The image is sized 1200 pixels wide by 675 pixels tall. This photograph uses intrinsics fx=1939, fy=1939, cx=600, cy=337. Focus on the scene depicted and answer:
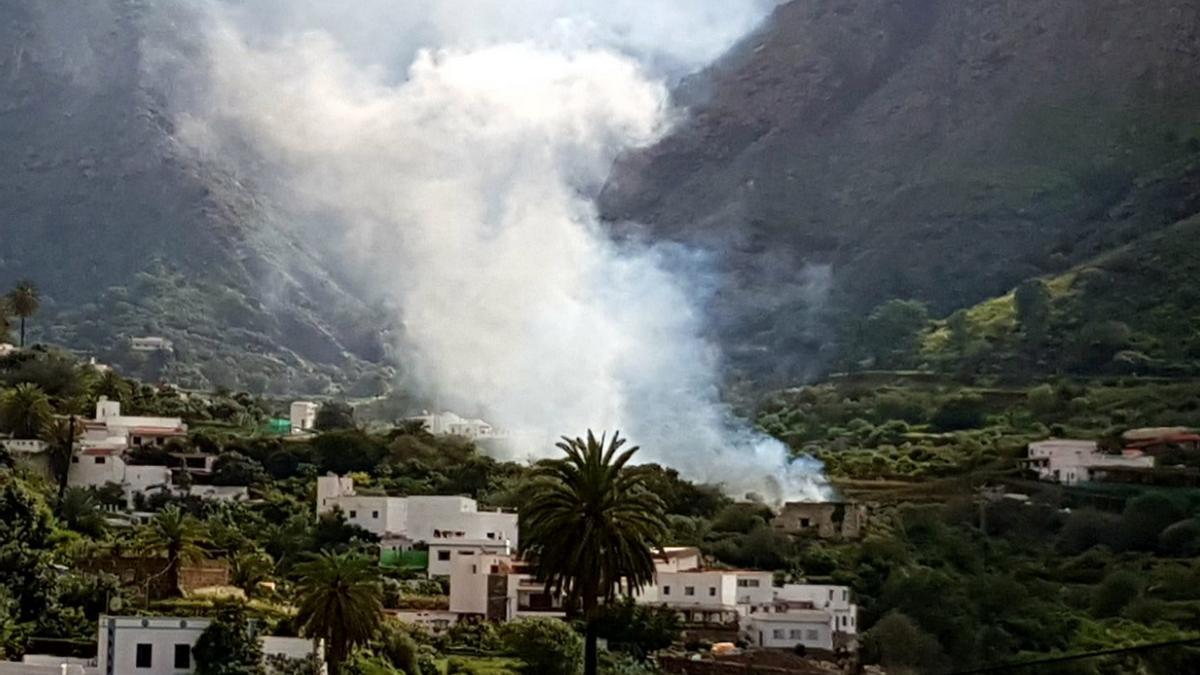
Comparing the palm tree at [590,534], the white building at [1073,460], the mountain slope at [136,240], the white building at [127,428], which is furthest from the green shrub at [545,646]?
the mountain slope at [136,240]

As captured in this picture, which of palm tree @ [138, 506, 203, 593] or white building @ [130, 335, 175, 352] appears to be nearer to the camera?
palm tree @ [138, 506, 203, 593]

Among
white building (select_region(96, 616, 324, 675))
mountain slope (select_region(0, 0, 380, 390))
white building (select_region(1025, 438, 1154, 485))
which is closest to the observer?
white building (select_region(96, 616, 324, 675))

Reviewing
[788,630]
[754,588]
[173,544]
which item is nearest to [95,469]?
[173,544]

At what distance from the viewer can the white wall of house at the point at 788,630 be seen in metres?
48.8

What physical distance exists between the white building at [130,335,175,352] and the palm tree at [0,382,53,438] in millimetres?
39687

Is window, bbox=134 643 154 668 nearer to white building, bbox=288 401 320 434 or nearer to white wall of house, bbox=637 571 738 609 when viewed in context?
white wall of house, bbox=637 571 738 609

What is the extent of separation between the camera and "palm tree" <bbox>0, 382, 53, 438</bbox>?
62.1 meters

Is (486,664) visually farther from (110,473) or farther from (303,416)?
(303,416)

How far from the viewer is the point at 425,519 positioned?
2243 inches

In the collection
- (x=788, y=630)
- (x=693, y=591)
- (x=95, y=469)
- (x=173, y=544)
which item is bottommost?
(x=788, y=630)

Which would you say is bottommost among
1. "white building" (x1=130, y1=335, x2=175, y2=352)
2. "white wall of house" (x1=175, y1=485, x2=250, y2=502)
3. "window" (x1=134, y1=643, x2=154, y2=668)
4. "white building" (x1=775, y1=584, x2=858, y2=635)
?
"window" (x1=134, y1=643, x2=154, y2=668)

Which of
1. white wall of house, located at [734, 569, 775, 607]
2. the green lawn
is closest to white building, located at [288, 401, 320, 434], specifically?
white wall of house, located at [734, 569, 775, 607]

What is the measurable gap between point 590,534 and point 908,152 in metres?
69.7

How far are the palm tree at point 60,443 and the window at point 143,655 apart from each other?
2014cm
